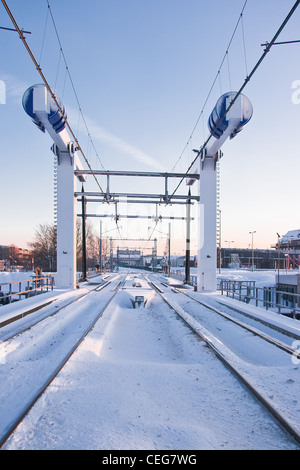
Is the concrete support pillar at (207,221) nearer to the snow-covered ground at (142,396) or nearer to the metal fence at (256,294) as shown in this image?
the metal fence at (256,294)

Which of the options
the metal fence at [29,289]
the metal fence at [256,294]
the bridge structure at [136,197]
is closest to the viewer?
the metal fence at [256,294]

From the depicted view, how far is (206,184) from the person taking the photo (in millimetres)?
17828

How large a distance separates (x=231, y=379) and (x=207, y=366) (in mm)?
645

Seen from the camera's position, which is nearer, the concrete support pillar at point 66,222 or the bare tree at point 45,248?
the concrete support pillar at point 66,222

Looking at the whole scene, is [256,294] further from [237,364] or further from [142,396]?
[142,396]

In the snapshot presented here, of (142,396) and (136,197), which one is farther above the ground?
(136,197)

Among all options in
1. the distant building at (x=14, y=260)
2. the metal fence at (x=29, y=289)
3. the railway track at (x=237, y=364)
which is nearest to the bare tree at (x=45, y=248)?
the distant building at (x=14, y=260)

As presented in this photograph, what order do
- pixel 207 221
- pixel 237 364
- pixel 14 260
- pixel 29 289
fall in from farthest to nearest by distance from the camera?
1. pixel 14 260
2. pixel 207 221
3. pixel 29 289
4. pixel 237 364

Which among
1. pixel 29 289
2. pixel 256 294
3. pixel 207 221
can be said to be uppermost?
pixel 207 221

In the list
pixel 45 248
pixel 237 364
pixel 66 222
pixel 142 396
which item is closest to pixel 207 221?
pixel 66 222

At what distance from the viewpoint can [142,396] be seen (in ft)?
12.8

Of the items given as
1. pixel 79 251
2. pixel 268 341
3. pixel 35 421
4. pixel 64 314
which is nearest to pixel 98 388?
pixel 35 421

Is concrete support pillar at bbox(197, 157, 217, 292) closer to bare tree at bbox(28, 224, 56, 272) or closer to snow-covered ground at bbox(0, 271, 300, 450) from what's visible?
snow-covered ground at bbox(0, 271, 300, 450)

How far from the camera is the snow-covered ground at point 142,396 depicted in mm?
2949
